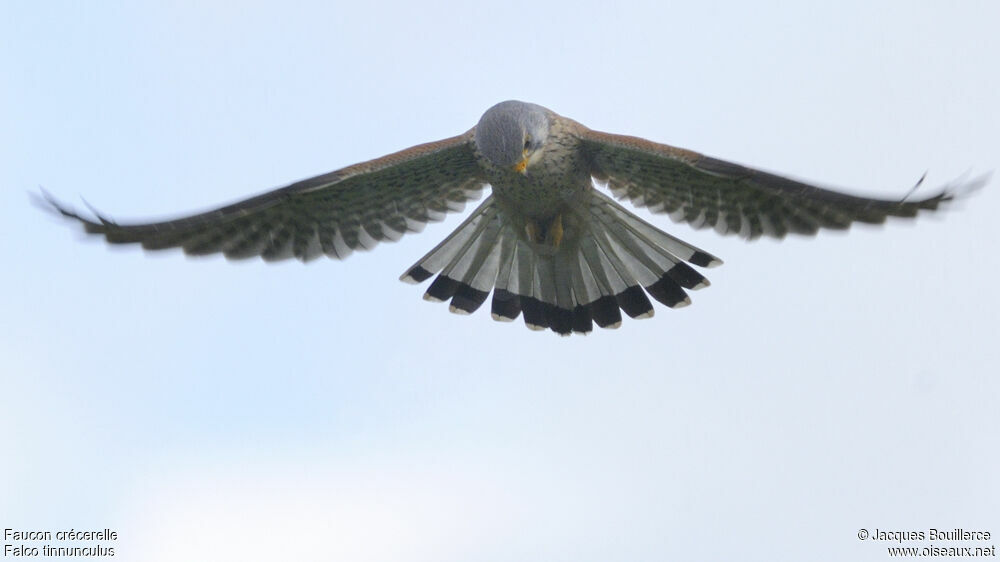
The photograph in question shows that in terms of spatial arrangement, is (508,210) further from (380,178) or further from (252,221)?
(252,221)

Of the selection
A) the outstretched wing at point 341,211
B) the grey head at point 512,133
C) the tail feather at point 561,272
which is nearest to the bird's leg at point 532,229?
the tail feather at point 561,272

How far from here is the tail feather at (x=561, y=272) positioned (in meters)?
10.1

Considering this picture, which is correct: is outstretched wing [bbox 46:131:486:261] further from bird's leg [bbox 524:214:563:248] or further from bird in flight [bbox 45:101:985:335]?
bird's leg [bbox 524:214:563:248]

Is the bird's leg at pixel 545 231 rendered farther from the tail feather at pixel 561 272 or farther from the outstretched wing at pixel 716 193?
the outstretched wing at pixel 716 193

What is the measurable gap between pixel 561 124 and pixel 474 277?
148 cm

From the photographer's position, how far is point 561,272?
1038 centimetres

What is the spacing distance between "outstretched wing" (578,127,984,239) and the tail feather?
0.41m

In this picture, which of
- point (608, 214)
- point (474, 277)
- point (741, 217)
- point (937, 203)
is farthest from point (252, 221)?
point (937, 203)

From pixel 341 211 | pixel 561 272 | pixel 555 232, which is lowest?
pixel 561 272

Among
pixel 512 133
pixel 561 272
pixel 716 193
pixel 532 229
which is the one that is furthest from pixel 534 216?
pixel 716 193

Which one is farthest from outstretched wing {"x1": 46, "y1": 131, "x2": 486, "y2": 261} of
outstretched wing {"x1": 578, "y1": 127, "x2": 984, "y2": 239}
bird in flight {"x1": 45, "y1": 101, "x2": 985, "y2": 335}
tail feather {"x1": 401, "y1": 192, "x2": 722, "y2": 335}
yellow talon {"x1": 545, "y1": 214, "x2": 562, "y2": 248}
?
outstretched wing {"x1": 578, "y1": 127, "x2": 984, "y2": 239}

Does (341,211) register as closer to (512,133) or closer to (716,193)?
(512,133)

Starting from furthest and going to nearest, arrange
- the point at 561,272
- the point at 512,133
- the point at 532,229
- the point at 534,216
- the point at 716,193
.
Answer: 1. the point at 561,272
2. the point at 532,229
3. the point at 534,216
4. the point at 716,193
5. the point at 512,133

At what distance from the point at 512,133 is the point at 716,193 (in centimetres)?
136
